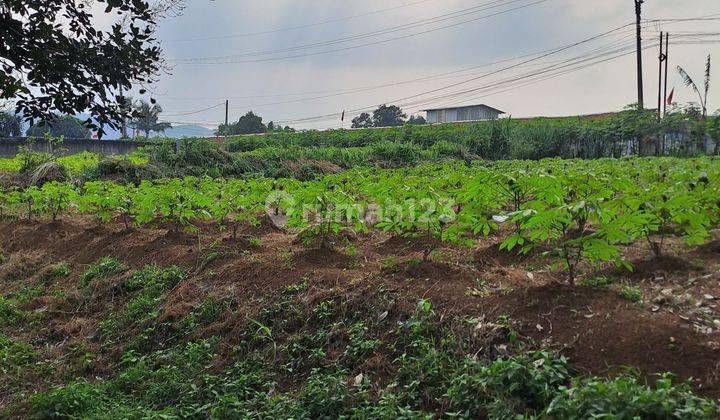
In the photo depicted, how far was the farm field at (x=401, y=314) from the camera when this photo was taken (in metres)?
2.78

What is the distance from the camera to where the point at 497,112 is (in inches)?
1927

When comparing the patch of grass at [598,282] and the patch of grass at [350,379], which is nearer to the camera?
the patch of grass at [350,379]

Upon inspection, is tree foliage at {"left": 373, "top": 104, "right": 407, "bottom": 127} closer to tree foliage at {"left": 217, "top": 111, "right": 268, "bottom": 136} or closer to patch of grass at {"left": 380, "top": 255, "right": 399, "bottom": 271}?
tree foliage at {"left": 217, "top": 111, "right": 268, "bottom": 136}

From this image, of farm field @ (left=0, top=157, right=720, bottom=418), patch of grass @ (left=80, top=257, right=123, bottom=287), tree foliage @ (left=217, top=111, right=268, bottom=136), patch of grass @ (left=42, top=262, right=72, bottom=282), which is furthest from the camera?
tree foliage @ (left=217, top=111, right=268, bottom=136)

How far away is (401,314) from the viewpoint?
371 centimetres

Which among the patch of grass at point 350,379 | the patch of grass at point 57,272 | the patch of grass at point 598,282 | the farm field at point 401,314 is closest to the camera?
the patch of grass at point 350,379

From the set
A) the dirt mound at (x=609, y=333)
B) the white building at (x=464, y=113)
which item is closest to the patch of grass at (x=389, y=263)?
the dirt mound at (x=609, y=333)

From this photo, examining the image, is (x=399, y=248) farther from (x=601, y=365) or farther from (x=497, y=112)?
(x=497, y=112)

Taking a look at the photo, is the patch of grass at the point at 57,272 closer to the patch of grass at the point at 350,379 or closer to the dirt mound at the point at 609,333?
the patch of grass at the point at 350,379

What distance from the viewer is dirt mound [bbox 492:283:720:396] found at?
2623 millimetres

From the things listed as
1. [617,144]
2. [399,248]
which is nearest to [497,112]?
[617,144]

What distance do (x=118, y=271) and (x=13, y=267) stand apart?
1.68 metres

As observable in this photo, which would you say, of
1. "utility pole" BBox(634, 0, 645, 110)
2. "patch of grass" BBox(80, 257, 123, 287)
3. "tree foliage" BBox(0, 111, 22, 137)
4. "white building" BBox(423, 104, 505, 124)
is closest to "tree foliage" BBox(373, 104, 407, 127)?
"white building" BBox(423, 104, 505, 124)

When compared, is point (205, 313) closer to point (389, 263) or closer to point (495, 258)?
point (389, 263)
